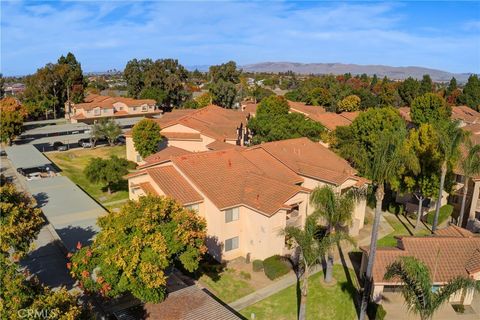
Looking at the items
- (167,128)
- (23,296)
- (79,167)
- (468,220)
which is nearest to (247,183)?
(23,296)

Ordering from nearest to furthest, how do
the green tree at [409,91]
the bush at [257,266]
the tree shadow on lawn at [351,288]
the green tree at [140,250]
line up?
the green tree at [140,250]
the tree shadow on lawn at [351,288]
the bush at [257,266]
the green tree at [409,91]

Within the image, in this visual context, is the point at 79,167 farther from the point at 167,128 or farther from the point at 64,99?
the point at 64,99

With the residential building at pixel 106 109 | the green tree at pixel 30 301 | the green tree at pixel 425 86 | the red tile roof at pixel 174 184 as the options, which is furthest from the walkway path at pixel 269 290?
the green tree at pixel 425 86

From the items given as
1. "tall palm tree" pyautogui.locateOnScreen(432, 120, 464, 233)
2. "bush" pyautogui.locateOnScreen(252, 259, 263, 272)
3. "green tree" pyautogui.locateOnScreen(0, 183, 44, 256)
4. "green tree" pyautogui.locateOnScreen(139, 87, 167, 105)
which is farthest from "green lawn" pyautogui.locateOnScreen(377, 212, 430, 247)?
"green tree" pyautogui.locateOnScreen(139, 87, 167, 105)

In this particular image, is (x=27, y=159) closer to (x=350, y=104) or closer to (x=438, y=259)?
(x=438, y=259)

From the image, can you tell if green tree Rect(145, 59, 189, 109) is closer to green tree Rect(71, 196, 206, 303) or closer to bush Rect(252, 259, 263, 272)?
bush Rect(252, 259, 263, 272)

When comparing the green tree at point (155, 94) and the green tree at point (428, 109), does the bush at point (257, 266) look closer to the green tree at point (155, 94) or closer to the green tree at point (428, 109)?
the green tree at point (428, 109)

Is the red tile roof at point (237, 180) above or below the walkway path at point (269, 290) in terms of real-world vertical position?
above
